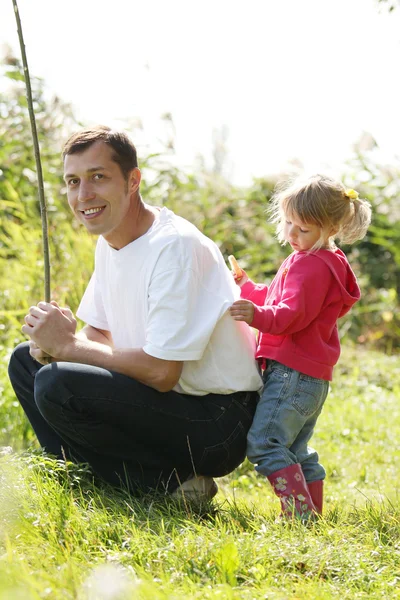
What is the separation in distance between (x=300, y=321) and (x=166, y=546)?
927mm

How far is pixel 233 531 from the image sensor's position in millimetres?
2607

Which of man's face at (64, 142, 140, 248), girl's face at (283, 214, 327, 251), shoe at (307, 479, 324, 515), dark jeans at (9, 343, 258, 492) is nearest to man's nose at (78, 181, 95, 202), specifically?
man's face at (64, 142, 140, 248)

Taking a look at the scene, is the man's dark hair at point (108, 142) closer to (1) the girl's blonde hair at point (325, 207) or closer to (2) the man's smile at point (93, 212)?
(2) the man's smile at point (93, 212)

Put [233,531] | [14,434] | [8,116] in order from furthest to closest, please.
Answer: [8,116]
[14,434]
[233,531]

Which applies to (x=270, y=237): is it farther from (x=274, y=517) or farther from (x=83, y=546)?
(x=83, y=546)

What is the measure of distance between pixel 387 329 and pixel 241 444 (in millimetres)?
5088

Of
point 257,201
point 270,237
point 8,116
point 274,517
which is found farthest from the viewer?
point 257,201

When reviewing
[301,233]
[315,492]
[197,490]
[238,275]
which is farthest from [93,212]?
[315,492]

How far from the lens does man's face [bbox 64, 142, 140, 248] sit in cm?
298

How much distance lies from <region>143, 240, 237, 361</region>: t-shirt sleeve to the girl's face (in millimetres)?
331

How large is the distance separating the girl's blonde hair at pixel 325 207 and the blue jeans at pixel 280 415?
49 centimetres

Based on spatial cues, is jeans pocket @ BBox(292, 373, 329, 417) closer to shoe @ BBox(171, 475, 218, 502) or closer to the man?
the man

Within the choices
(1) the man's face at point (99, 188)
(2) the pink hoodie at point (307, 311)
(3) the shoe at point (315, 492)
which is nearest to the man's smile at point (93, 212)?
(1) the man's face at point (99, 188)

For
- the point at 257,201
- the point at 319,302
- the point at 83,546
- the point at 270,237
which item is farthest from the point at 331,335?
the point at 257,201
